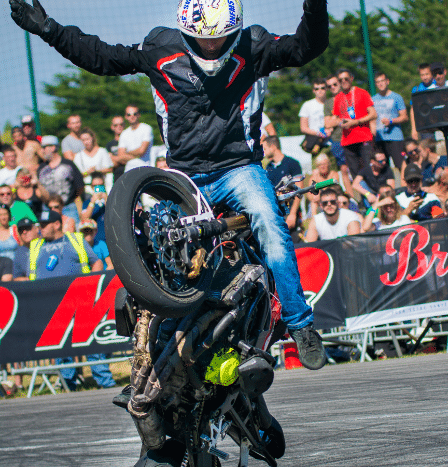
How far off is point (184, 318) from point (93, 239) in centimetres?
869

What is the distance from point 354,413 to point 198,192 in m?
3.05

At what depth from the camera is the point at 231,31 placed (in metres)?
3.97

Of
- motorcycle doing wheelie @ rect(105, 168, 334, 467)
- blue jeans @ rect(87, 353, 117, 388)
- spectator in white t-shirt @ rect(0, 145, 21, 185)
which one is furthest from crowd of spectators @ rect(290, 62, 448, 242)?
motorcycle doing wheelie @ rect(105, 168, 334, 467)

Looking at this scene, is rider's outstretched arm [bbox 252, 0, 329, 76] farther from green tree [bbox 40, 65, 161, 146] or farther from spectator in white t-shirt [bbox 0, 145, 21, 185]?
green tree [bbox 40, 65, 161, 146]

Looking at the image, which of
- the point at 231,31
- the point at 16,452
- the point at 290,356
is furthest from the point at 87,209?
the point at 231,31

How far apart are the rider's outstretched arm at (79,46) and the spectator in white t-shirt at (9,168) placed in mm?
10868

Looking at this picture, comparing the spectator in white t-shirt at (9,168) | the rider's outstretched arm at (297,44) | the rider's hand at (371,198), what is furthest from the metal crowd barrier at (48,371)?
the rider's outstretched arm at (297,44)

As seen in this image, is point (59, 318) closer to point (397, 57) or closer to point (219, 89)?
point (219, 89)

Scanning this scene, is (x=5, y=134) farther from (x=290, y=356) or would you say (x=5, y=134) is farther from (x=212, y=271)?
(x=212, y=271)

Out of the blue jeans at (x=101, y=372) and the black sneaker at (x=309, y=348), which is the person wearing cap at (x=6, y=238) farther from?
the black sneaker at (x=309, y=348)

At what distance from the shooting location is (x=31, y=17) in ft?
14.6

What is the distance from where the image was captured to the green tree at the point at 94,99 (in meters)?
56.1

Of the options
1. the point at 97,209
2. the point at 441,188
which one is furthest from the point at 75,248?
the point at 441,188

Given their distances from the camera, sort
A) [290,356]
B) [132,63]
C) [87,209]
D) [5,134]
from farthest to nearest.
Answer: [5,134], [87,209], [290,356], [132,63]
